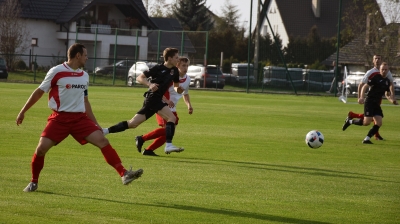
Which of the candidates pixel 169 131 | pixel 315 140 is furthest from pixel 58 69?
pixel 315 140

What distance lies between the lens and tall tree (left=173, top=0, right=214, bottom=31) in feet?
266

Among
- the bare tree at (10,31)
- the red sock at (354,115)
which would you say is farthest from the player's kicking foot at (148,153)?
the bare tree at (10,31)

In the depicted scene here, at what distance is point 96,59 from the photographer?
48.5 m

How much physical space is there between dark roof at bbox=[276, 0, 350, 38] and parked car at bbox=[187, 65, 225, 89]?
652 centimetres

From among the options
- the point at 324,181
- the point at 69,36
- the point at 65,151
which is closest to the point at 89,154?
the point at 65,151

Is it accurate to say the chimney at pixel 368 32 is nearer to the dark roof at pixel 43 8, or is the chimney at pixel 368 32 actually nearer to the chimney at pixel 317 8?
the chimney at pixel 317 8

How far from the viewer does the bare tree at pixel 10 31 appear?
52.2 m

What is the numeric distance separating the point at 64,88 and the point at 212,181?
2550 mm

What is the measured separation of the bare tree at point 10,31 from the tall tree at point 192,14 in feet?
88.4

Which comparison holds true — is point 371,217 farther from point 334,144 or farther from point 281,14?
point 281,14

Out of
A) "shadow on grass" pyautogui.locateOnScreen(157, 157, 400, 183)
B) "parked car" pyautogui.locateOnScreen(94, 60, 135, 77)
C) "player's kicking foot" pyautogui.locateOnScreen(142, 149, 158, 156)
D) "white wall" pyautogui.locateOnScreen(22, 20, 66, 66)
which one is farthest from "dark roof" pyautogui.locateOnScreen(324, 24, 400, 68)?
"shadow on grass" pyautogui.locateOnScreen(157, 157, 400, 183)

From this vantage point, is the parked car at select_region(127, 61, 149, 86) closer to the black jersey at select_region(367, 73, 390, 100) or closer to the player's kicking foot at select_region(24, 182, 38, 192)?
the black jersey at select_region(367, 73, 390, 100)

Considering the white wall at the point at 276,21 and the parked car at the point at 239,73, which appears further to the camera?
the white wall at the point at 276,21

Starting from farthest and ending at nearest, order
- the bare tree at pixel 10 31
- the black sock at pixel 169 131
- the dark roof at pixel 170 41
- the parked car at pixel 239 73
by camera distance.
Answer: the bare tree at pixel 10 31, the dark roof at pixel 170 41, the parked car at pixel 239 73, the black sock at pixel 169 131
